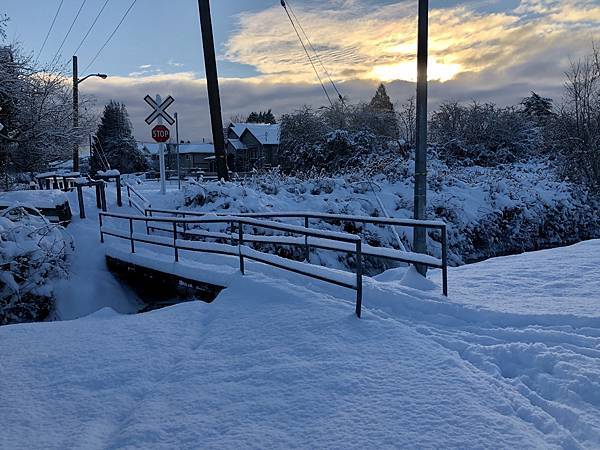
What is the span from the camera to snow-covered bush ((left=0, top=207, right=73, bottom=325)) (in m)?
9.24

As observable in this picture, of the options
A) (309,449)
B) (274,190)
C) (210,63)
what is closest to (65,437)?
(309,449)

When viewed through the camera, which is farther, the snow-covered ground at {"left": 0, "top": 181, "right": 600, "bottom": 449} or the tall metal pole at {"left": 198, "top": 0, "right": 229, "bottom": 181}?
the tall metal pole at {"left": 198, "top": 0, "right": 229, "bottom": 181}

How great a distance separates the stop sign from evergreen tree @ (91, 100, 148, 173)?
1794 inches

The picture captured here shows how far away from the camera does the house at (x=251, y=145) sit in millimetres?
57781

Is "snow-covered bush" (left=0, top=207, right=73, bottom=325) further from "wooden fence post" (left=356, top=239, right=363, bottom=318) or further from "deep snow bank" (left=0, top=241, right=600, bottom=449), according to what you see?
"wooden fence post" (left=356, top=239, right=363, bottom=318)

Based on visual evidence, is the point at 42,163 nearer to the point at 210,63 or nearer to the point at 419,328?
the point at 210,63

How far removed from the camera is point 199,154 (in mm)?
84938

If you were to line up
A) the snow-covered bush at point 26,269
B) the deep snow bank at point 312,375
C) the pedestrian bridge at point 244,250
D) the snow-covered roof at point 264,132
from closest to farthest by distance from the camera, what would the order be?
the deep snow bank at point 312,375
the pedestrian bridge at point 244,250
the snow-covered bush at point 26,269
the snow-covered roof at point 264,132

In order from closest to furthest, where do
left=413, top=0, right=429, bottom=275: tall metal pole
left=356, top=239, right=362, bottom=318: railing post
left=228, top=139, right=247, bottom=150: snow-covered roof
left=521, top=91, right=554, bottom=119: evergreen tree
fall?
left=356, top=239, right=362, bottom=318: railing post → left=413, top=0, right=429, bottom=275: tall metal pole → left=521, top=91, right=554, bottom=119: evergreen tree → left=228, top=139, right=247, bottom=150: snow-covered roof

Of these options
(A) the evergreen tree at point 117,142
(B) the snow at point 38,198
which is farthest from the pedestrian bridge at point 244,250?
(A) the evergreen tree at point 117,142

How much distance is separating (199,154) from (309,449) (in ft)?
277

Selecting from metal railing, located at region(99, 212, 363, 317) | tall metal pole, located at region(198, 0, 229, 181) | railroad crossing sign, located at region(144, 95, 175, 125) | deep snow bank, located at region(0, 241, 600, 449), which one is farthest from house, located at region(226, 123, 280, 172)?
deep snow bank, located at region(0, 241, 600, 449)

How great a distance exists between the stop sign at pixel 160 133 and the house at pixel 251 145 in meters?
38.9

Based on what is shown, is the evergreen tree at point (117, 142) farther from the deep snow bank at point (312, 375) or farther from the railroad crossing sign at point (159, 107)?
the deep snow bank at point (312, 375)
